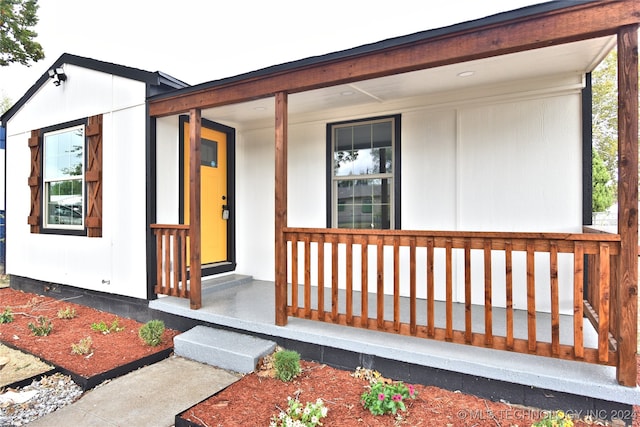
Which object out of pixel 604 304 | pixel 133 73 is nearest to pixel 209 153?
pixel 133 73

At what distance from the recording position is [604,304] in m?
2.26

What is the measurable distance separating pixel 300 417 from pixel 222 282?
304cm

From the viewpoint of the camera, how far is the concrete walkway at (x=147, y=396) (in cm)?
244

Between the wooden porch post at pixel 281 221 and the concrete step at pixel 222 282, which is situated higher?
the wooden porch post at pixel 281 221

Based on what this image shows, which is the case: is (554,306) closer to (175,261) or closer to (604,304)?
(604,304)

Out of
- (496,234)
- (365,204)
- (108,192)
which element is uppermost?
(108,192)

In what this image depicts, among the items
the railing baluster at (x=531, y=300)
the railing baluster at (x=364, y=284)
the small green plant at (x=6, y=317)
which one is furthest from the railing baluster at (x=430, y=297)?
the small green plant at (x=6, y=317)

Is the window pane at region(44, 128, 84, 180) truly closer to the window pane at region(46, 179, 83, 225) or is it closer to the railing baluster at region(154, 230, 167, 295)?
the window pane at region(46, 179, 83, 225)

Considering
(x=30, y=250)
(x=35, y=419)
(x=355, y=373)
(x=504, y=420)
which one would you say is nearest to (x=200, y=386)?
(x=35, y=419)

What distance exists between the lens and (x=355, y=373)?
9.62 ft

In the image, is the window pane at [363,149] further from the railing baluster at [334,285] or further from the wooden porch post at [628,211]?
the wooden porch post at [628,211]

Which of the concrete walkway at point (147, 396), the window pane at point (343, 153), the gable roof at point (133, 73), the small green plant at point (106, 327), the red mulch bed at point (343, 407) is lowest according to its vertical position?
the concrete walkway at point (147, 396)

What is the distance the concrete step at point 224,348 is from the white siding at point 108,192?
1295 mm

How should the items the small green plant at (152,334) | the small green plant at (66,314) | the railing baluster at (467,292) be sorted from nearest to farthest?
1. the railing baluster at (467,292)
2. the small green plant at (152,334)
3. the small green plant at (66,314)
